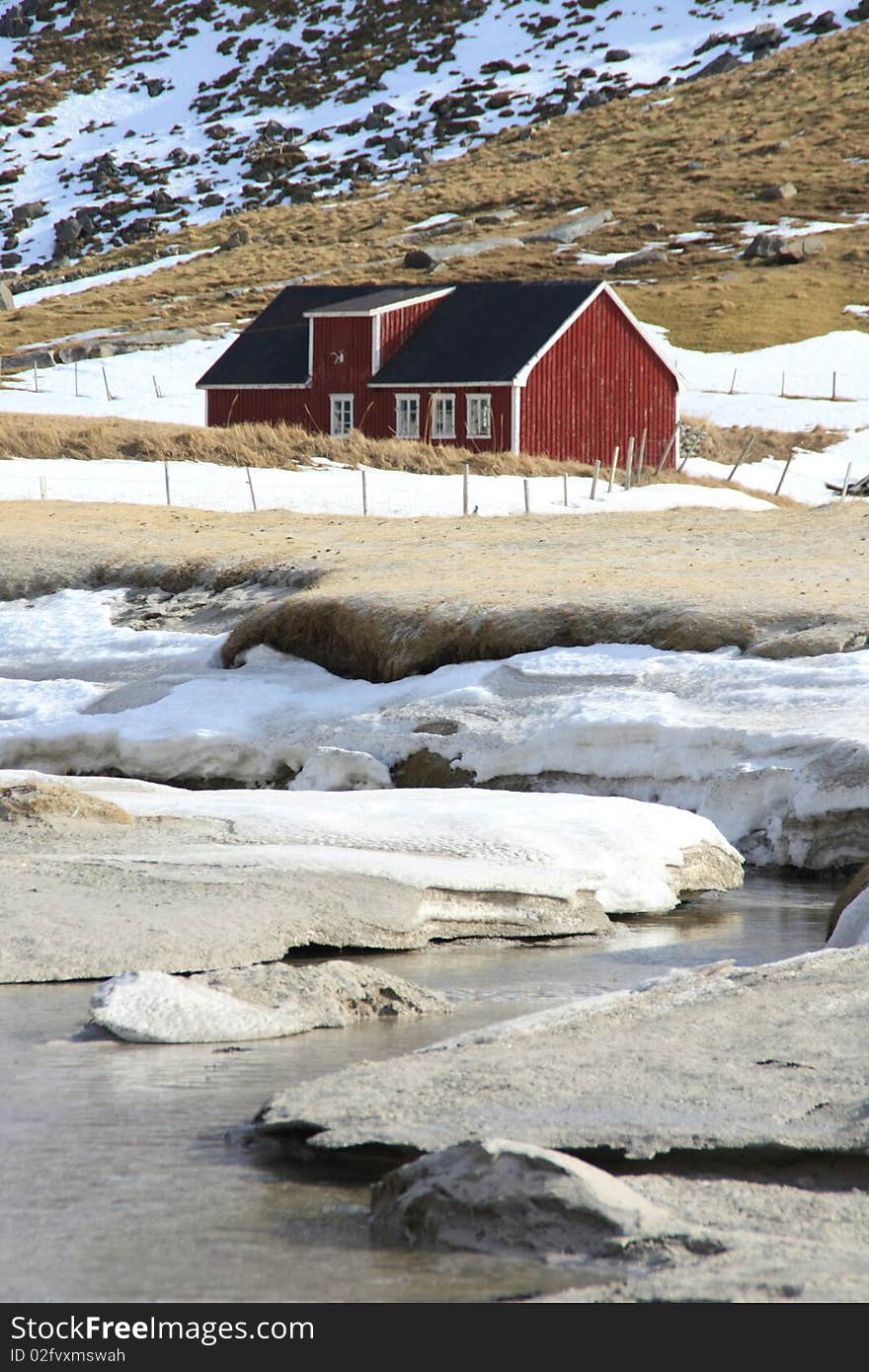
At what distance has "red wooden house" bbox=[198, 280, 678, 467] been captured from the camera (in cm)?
4419

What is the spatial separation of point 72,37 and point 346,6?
26.3 metres

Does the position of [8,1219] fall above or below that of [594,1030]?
above

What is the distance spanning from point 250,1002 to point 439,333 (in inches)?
1582

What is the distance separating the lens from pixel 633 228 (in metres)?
78.7

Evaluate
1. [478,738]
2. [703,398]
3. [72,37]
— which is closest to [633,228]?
[703,398]

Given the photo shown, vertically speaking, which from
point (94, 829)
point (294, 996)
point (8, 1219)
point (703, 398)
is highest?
point (8, 1219)

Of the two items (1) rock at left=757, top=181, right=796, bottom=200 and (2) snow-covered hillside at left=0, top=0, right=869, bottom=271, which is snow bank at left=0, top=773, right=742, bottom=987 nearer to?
(1) rock at left=757, top=181, right=796, bottom=200

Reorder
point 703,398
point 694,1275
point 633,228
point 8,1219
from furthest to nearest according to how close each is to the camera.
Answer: point 633,228 → point 703,398 → point 8,1219 → point 694,1275

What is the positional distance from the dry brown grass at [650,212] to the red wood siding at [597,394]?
17.2 m

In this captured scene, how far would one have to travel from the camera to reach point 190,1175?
19.2ft

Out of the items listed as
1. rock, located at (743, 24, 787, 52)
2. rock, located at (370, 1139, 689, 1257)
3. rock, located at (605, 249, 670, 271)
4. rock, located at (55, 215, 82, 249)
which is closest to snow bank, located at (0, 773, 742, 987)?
rock, located at (370, 1139, 689, 1257)

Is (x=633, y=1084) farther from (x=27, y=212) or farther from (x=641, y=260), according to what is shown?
(x=27, y=212)

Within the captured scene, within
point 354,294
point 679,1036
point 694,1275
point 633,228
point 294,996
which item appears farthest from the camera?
point 633,228

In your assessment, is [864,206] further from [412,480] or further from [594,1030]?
[594,1030]
